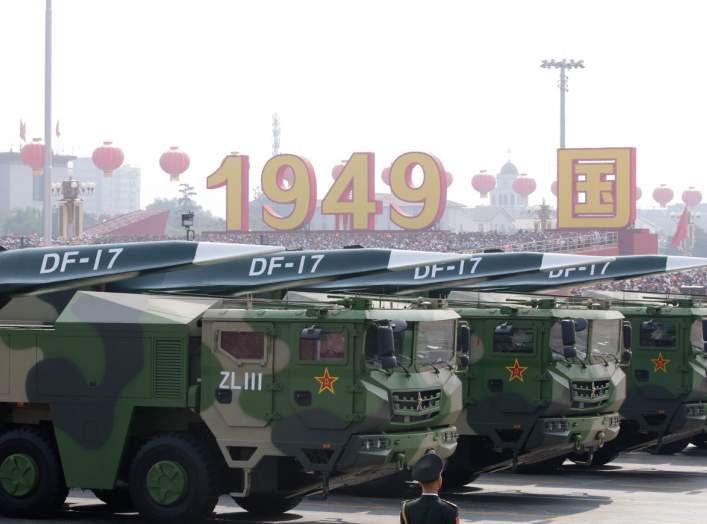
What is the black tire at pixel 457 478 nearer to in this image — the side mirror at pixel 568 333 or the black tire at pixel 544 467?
the side mirror at pixel 568 333

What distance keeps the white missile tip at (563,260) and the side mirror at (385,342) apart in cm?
1070

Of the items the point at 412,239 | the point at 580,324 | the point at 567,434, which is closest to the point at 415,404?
the point at 567,434

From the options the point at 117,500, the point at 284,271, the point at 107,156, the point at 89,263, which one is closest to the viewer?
the point at 117,500

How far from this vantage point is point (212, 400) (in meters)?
14.0

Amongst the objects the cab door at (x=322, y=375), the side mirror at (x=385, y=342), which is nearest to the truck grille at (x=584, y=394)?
the side mirror at (x=385, y=342)

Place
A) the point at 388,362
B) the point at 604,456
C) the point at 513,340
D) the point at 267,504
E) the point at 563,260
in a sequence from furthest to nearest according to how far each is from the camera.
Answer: the point at 563,260 < the point at 604,456 < the point at 513,340 < the point at 267,504 < the point at 388,362

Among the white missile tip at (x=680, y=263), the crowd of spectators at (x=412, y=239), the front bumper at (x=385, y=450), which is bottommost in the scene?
the front bumper at (x=385, y=450)

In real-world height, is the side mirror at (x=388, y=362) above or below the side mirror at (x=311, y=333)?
below

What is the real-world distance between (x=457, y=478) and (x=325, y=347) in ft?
14.3

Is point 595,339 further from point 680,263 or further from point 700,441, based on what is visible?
point 680,263

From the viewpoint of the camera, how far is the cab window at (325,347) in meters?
13.8

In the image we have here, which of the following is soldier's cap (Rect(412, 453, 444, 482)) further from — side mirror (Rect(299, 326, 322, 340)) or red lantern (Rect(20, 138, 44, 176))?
red lantern (Rect(20, 138, 44, 176))

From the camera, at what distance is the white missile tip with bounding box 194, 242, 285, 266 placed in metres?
17.9

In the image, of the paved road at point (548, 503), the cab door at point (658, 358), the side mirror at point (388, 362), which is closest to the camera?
the side mirror at point (388, 362)
